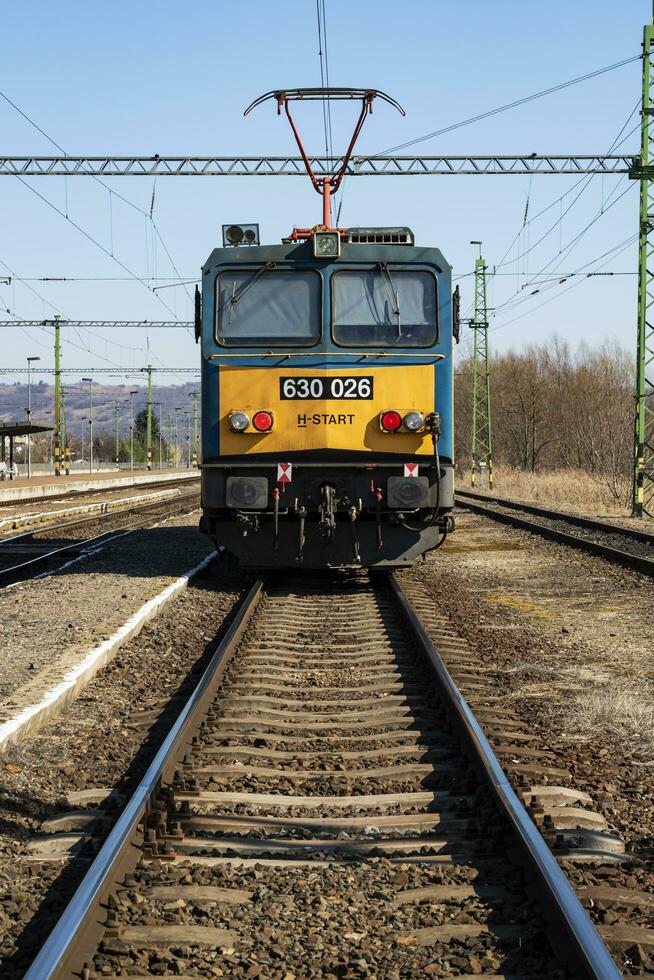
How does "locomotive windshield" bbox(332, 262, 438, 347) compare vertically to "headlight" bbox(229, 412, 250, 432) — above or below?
above

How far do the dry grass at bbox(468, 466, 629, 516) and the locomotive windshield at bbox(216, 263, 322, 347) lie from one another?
1604 cm

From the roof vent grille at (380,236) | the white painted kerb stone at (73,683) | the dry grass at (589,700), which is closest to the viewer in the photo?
the white painted kerb stone at (73,683)

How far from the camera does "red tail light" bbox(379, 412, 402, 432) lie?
36.0 ft

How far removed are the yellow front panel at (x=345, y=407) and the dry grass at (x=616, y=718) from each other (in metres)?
4.49

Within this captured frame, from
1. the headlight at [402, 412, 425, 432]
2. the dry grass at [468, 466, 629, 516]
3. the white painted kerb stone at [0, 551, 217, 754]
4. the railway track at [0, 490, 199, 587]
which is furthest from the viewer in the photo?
the dry grass at [468, 466, 629, 516]

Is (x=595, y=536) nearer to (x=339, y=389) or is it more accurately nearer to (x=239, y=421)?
(x=339, y=389)

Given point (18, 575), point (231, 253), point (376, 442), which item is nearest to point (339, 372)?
point (376, 442)

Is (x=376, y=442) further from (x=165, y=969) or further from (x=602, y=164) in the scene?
(x=602, y=164)

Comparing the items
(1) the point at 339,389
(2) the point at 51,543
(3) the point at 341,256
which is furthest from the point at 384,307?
(2) the point at 51,543

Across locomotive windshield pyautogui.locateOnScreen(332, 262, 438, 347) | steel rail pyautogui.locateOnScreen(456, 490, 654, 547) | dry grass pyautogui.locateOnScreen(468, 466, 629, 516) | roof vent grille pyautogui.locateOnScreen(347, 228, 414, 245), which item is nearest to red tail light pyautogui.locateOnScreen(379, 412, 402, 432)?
locomotive windshield pyautogui.locateOnScreen(332, 262, 438, 347)

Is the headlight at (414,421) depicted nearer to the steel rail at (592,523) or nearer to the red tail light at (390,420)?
the red tail light at (390,420)

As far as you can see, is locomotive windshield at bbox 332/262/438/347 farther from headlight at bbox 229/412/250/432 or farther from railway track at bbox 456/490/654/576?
railway track at bbox 456/490/654/576

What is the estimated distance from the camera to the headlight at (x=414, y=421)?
10906 mm

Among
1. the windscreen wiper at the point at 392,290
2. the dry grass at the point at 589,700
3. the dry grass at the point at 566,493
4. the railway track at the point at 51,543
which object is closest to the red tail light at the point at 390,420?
the windscreen wiper at the point at 392,290
